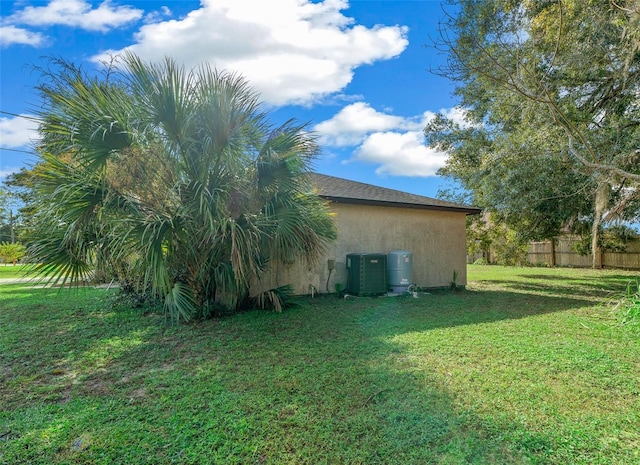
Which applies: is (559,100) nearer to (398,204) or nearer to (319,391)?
(398,204)

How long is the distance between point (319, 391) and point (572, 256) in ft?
75.5

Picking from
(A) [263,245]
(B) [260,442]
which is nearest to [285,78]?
(A) [263,245]

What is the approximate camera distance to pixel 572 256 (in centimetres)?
2073

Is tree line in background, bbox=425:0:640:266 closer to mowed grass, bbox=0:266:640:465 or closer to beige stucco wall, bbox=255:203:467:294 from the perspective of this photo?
beige stucco wall, bbox=255:203:467:294

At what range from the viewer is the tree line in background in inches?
252

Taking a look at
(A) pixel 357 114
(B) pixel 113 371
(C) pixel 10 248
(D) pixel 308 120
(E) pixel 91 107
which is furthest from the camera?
(C) pixel 10 248

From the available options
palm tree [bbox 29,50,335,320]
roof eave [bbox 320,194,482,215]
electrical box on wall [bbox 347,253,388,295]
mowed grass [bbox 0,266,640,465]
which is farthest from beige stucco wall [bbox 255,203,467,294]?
palm tree [bbox 29,50,335,320]

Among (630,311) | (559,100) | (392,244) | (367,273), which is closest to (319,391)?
(367,273)

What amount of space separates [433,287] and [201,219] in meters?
7.83

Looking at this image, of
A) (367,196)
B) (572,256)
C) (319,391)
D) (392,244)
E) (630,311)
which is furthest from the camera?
(572,256)

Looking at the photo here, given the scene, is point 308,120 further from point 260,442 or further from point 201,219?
point 260,442

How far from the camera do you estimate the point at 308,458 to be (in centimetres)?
229

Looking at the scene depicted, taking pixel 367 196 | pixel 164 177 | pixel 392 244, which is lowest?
pixel 392 244

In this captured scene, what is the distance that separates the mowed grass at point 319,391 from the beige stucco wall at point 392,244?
266cm
